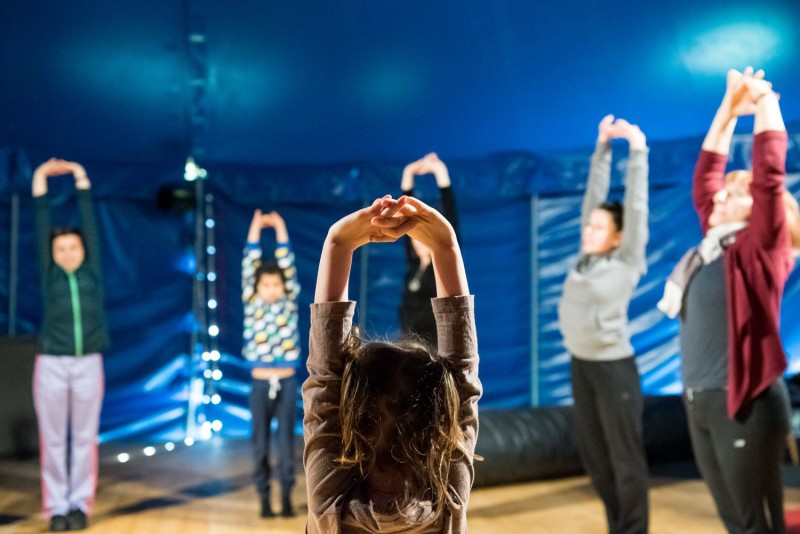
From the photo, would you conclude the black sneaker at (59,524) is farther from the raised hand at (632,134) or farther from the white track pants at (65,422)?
the raised hand at (632,134)

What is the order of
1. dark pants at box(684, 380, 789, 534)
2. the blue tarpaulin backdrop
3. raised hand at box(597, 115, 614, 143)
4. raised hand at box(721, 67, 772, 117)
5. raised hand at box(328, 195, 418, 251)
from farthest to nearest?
1. the blue tarpaulin backdrop
2. raised hand at box(597, 115, 614, 143)
3. raised hand at box(721, 67, 772, 117)
4. dark pants at box(684, 380, 789, 534)
5. raised hand at box(328, 195, 418, 251)

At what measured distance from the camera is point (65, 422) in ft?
10.4

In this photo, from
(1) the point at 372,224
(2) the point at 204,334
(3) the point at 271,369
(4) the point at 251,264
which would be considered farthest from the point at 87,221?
(1) the point at 372,224

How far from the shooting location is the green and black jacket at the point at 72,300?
3.15 m

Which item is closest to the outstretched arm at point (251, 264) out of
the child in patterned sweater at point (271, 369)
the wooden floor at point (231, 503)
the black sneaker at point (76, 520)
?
the child in patterned sweater at point (271, 369)

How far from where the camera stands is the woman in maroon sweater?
2.05 m

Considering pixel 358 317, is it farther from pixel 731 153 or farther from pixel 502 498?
pixel 731 153

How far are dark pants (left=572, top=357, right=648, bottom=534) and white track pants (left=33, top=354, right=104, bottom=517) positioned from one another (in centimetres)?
183

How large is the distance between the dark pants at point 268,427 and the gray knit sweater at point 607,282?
119 cm

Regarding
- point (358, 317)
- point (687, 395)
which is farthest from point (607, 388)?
point (358, 317)

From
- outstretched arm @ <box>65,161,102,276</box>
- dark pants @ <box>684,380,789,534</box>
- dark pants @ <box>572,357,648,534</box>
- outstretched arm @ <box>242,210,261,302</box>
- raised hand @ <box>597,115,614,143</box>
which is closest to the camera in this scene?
dark pants @ <box>684,380,789,534</box>

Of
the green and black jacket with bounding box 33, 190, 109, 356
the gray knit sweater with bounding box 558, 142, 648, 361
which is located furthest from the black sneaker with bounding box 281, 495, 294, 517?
the gray knit sweater with bounding box 558, 142, 648, 361

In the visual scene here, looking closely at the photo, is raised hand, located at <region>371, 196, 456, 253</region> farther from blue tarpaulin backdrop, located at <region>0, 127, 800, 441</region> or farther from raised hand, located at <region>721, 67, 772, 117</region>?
blue tarpaulin backdrop, located at <region>0, 127, 800, 441</region>

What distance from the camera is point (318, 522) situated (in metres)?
1.15
